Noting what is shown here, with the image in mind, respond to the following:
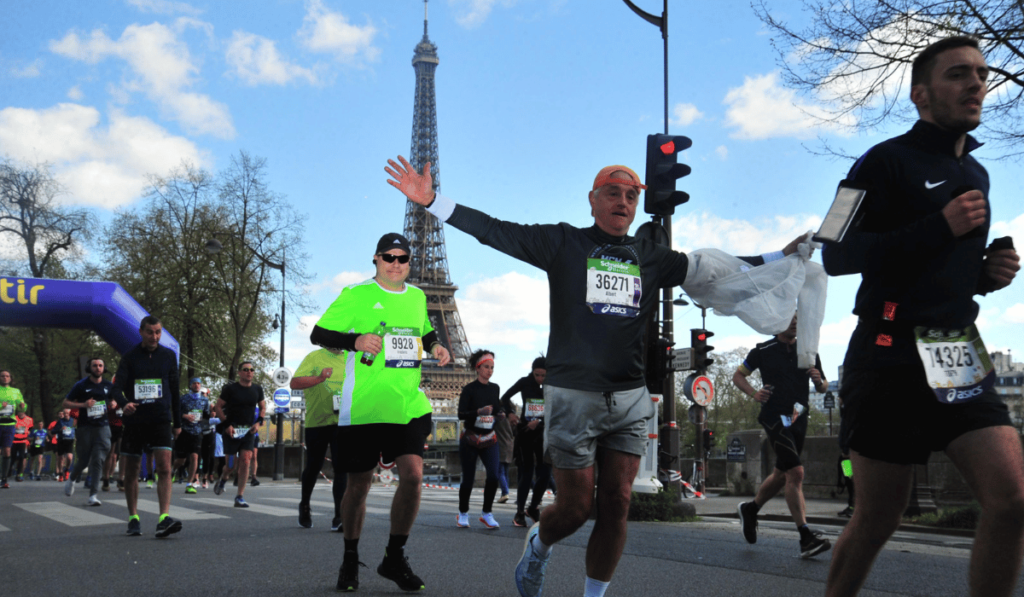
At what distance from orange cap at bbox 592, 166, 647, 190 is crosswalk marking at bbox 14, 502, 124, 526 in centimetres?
757

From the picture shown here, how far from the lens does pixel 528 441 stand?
1009 cm

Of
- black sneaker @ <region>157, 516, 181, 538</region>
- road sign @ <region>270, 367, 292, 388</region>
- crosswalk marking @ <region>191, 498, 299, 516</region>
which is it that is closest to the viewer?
black sneaker @ <region>157, 516, 181, 538</region>

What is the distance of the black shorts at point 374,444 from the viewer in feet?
16.4

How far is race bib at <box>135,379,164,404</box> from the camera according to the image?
316 inches

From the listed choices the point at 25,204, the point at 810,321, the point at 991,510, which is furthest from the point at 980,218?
the point at 25,204

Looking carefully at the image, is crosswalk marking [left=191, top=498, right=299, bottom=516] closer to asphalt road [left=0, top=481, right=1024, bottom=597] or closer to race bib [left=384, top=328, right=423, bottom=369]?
asphalt road [left=0, top=481, right=1024, bottom=597]

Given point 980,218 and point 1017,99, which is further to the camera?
point 1017,99

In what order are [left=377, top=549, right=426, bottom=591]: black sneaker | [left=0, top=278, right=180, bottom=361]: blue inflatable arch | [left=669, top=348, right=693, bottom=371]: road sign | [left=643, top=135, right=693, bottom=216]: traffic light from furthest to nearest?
1. [left=0, top=278, right=180, bottom=361]: blue inflatable arch
2. [left=669, top=348, right=693, bottom=371]: road sign
3. [left=643, top=135, right=693, bottom=216]: traffic light
4. [left=377, top=549, right=426, bottom=591]: black sneaker

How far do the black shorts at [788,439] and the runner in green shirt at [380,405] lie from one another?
3.08 m

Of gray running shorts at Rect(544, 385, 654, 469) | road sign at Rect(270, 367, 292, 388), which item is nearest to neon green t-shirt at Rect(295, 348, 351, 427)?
gray running shorts at Rect(544, 385, 654, 469)

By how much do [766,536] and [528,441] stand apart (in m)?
2.74

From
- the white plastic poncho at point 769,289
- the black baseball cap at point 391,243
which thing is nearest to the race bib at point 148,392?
the black baseball cap at point 391,243

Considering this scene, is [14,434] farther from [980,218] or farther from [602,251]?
[980,218]

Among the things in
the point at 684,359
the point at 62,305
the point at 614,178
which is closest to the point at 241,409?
the point at 684,359
